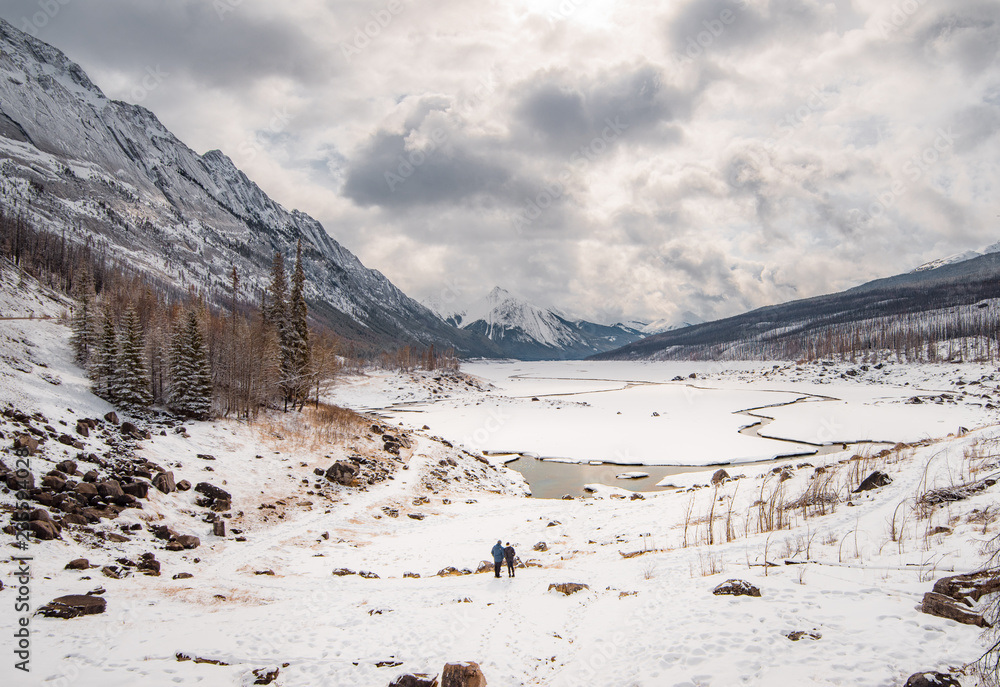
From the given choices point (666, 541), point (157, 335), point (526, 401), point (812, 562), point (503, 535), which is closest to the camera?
point (812, 562)

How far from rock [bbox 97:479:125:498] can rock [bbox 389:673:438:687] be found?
16142mm

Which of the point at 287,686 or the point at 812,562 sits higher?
the point at 812,562

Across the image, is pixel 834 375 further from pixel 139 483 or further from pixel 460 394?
pixel 139 483

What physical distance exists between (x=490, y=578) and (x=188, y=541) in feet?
38.6

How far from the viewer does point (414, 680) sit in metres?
8.45

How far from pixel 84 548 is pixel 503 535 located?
15589mm

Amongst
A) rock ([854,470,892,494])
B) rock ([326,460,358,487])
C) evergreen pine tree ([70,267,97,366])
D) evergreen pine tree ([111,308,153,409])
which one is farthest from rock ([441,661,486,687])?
evergreen pine tree ([70,267,97,366])

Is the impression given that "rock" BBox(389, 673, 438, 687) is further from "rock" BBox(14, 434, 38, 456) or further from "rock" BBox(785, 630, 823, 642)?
"rock" BBox(14, 434, 38, 456)

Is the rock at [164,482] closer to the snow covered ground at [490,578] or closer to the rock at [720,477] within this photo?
the snow covered ground at [490,578]

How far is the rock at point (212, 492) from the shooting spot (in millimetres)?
21516

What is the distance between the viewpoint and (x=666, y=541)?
55.8ft

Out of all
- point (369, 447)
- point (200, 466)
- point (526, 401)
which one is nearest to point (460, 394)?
point (526, 401)

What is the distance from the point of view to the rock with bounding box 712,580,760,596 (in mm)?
9680

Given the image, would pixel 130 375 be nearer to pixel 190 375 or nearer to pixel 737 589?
pixel 190 375
